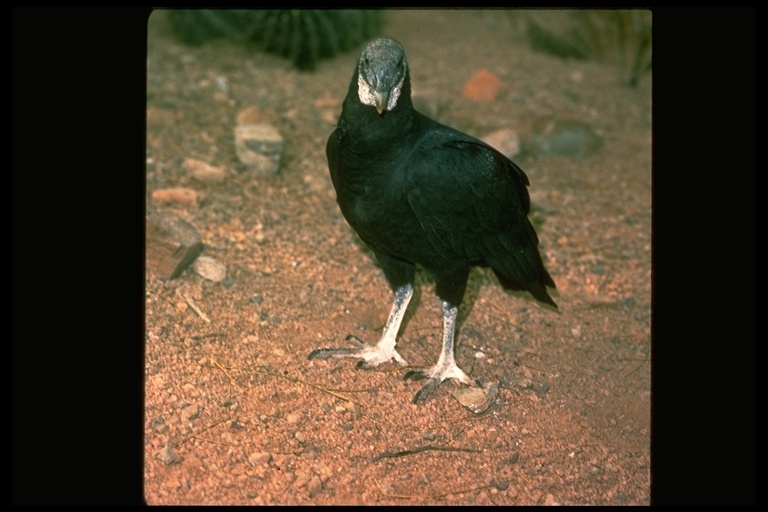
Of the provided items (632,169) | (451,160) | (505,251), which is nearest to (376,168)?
(451,160)

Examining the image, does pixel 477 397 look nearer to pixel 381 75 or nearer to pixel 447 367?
pixel 447 367

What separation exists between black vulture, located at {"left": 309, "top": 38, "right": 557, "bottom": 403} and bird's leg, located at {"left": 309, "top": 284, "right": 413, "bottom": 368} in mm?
40

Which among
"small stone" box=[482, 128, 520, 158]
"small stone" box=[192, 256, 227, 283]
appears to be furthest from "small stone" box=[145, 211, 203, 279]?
"small stone" box=[482, 128, 520, 158]

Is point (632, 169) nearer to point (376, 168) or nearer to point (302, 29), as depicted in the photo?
point (302, 29)

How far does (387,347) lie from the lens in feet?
13.6

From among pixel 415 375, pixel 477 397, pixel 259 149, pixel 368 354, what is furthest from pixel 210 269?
pixel 477 397

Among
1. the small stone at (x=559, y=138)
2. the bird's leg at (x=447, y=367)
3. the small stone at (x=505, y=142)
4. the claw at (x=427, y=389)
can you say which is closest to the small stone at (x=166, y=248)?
the bird's leg at (x=447, y=367)

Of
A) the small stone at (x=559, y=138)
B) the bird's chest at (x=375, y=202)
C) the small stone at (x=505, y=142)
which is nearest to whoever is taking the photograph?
the bird's chest at (x=375, y=202)

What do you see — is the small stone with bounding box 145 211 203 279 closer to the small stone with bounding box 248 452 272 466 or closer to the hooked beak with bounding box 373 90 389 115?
the small stone with bounding box 248 452 272 466

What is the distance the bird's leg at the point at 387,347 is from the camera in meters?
4.08

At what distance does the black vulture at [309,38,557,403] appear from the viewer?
137 inches

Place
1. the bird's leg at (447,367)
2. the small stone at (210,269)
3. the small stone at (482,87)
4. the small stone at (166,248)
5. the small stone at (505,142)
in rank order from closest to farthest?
the bird's leg at (447,367)
the small stone at (166,248)
the small stone at (210,269)
the small stone at (505,142)
the small stone at (482,87)

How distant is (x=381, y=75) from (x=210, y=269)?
165 centimetres

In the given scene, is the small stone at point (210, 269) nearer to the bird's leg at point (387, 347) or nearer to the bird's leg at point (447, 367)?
the bird's leg at point (387, 347)
